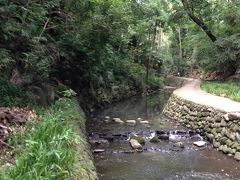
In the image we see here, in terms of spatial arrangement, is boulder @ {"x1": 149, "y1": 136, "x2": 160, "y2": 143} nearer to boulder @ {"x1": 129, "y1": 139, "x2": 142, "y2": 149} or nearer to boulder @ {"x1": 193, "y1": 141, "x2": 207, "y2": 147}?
boulder @ {"x1": 129, "y1": 139, "x2": 142, "y2": 149}

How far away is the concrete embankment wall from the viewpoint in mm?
8727

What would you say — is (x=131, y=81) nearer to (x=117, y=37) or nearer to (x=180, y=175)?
(x=117, y=37)

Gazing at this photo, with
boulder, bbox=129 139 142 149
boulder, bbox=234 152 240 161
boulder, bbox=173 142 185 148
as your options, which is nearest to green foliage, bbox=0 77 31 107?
boulder, bbox=129 139 142 149

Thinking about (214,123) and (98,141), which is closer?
(98,141)

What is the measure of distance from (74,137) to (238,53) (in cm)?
1501

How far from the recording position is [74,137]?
5.43 meters

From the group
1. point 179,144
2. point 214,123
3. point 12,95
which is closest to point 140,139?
point 179,144

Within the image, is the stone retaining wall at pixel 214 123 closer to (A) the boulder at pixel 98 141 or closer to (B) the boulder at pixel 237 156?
(B) the boulder at pixel 237 156

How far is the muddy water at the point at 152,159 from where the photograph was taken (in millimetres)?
7051

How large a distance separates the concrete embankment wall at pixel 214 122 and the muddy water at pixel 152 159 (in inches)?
12.1

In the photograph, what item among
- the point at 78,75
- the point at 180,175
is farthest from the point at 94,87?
the point at 180,175

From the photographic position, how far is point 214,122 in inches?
404

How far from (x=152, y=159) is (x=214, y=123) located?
305 cm

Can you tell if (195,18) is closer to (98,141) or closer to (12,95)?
(98,141)
